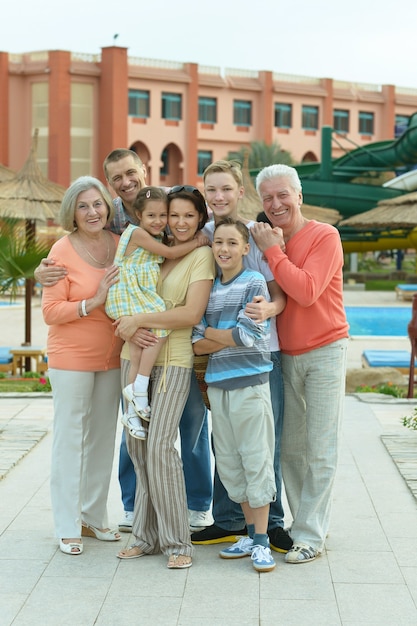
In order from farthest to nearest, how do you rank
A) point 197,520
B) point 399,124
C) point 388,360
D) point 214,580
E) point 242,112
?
point 399,124 < point 242,112 < point 388,360 < point 197,520 < point 214,580

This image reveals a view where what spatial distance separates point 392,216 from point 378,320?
3.94m

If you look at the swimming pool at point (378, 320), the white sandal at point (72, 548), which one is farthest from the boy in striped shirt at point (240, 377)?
the swimming pool at point (378, 320)

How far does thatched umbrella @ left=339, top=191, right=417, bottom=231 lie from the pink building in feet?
72.4

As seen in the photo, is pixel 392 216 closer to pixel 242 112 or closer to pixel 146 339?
pixel 146 339

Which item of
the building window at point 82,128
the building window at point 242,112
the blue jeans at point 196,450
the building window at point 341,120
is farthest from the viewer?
the building window at point 341,120

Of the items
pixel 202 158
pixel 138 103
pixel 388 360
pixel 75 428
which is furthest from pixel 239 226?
pixel 202 158

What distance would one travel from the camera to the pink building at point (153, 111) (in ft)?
155

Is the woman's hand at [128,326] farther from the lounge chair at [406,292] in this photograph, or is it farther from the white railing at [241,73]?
the white railing at [241,73]

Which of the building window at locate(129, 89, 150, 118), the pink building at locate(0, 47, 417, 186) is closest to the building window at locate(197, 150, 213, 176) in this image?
the pink building at locate(0, 47, 417, 186)

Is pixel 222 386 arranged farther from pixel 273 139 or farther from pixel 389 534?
pixel 273 139

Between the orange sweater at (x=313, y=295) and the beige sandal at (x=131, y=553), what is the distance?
1067 millimetres

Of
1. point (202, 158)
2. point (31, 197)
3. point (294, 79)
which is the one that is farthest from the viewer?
point (294, 79)

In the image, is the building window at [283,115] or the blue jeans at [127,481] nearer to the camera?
the blue jeans at [127,481]

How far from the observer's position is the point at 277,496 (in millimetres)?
4461
